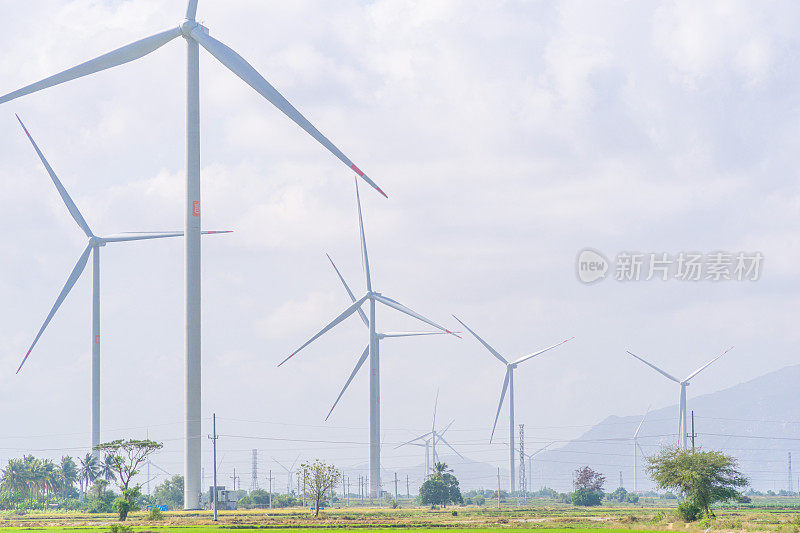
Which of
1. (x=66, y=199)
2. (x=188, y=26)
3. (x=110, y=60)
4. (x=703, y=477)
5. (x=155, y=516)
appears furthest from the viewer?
(x=66, y=199)

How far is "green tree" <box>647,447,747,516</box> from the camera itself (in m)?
104

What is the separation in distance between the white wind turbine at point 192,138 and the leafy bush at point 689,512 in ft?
169

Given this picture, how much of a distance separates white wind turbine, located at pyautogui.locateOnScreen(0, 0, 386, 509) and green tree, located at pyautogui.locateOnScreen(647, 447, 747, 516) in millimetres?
50370

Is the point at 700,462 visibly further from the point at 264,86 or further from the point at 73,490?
the point at 73,490

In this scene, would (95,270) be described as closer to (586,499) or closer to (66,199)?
(66,199)

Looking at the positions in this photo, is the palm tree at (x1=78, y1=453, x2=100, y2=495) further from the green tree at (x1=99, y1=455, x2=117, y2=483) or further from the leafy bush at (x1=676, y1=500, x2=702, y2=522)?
the leafy bush at (x1=676, y1=500, x2=702, y2=522)

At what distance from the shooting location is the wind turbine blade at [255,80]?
100.0m

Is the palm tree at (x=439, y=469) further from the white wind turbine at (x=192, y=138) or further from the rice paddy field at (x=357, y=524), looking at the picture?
the white wind turbine at (x=192, y=138)

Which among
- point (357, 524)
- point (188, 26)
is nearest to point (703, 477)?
point (357, 524)

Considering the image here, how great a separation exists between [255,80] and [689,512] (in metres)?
62.0

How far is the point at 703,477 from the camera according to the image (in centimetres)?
10338

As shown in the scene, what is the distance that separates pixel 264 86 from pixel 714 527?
60927mm

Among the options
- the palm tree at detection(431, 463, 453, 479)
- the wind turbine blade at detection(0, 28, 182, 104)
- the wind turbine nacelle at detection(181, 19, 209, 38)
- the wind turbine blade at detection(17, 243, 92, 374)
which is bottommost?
the palm tree at detection(431, 463, 453, 479)

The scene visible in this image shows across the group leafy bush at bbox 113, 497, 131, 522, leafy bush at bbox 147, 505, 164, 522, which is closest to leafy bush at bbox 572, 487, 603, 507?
leafy bush at bbox 113, 497, 131, 522
